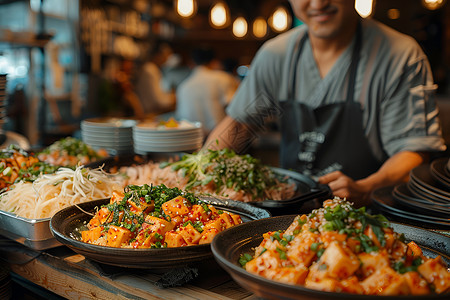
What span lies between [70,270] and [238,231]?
591mm

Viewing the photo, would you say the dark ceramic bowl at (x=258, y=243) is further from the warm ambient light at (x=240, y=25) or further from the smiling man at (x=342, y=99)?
the warm ambient light at (x=240, y=25)

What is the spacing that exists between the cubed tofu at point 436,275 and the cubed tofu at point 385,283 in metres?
0.08

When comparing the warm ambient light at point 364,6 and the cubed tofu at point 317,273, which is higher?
the warm ambient light at point 364,6

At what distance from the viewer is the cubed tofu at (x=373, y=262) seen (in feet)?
3.18

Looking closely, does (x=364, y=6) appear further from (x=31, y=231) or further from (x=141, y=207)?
(x=31, y=231)

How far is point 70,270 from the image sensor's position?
4.64 ft

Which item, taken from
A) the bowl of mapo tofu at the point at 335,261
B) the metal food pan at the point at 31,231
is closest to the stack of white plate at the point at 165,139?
the metal food pan at the point at 31,231

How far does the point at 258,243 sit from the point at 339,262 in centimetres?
32

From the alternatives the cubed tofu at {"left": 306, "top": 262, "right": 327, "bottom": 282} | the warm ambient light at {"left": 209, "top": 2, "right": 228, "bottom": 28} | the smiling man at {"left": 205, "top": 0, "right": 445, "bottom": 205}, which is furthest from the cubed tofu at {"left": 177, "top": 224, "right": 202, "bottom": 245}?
the warm ambient light at {"left": 209, "top": 2, "right": 228, "bottom": 28}

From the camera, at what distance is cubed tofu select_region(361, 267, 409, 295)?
902 millimetres

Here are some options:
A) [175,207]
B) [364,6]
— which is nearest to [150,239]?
[175,207]

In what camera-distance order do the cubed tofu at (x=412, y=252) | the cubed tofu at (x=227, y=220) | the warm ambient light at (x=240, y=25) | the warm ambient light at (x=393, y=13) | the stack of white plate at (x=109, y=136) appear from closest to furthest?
the cubed tofu at (x=412, y=252), the cubed tofu at (x=227, y=220), the stack of white plate at (x=109, y=136), the warm ambient light at (x=240, y=25), the warm ambient light at (x=393, y=13)

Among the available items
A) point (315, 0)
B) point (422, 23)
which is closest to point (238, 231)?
point (315, 0)

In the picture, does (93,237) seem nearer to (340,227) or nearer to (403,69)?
(340,227)
